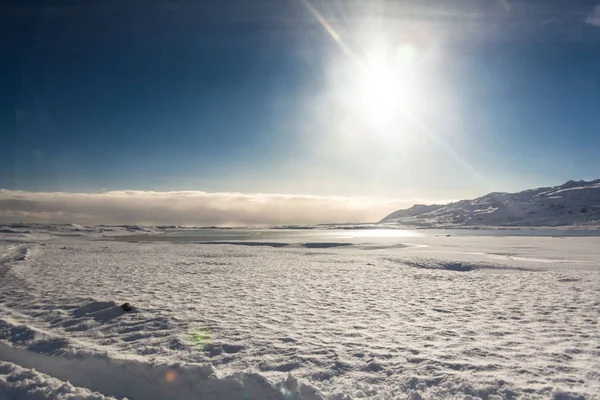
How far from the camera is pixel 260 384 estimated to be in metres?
6.64

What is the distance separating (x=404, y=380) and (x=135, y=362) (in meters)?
5.78

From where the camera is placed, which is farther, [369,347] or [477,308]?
[477,308]

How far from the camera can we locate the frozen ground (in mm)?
6607

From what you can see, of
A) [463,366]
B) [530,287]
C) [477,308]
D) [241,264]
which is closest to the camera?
[463,366]

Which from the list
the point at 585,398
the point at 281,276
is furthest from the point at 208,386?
the point at 281,276

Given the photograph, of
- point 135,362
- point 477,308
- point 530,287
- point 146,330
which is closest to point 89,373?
point 135,362

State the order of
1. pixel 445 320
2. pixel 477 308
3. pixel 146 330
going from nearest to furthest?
pixel 146 330
pixel 445 320
pixel 477 308

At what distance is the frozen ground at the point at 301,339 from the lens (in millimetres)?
6607

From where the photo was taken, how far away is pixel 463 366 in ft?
23.6

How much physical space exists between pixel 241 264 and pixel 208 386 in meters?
18.1

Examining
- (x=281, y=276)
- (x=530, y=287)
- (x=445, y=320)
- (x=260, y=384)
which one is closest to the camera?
(x=260, y=384)

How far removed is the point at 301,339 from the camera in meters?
8.88

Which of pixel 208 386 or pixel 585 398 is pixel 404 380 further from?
pixel 208 386

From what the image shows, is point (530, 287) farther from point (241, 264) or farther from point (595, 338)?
point (241, 264)
